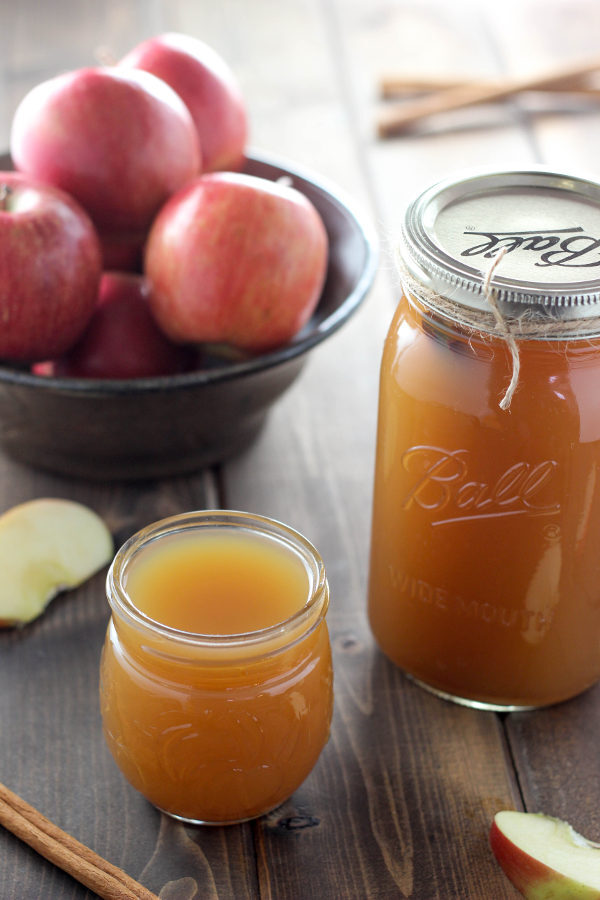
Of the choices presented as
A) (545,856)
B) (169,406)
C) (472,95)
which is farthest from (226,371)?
(472,95)

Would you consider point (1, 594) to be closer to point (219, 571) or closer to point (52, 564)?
point (52, 564)

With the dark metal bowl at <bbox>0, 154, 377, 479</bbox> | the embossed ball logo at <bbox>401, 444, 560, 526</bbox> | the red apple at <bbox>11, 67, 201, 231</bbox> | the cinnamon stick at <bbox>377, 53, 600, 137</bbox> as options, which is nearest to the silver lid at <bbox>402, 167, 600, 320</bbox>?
the embossed ball logo at <bbox>401, 444, 560, 526</bbox>

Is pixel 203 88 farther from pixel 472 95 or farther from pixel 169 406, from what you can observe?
pixel 472 95

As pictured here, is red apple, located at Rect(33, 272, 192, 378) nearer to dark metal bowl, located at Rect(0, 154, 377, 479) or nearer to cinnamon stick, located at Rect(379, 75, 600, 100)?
dark metal bowl, located at Rect(0, 154, 377, 479)

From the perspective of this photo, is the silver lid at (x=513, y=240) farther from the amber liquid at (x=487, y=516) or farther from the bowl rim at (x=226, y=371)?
the bowl rim at (x=226, y=371)

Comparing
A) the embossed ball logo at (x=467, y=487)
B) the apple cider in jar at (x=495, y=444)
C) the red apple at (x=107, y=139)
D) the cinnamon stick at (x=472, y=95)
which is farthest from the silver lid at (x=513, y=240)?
the cinnamon stick at (x=472, y=95)

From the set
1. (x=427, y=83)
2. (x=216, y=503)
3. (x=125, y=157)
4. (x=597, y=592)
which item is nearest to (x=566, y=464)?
(x=597, y=592)

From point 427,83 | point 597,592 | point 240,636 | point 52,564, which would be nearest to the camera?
point 240,636
